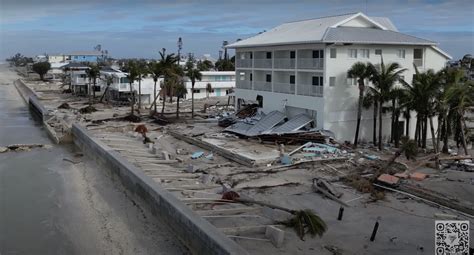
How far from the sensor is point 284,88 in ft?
118

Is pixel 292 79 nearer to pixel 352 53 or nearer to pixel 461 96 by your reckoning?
pixel 352 53

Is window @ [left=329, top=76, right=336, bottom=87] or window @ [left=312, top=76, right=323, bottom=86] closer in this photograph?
window @ [left=329, top=76, right=336, bottom=87]

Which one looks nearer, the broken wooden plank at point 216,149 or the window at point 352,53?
the broken wooden plank at point 216,149

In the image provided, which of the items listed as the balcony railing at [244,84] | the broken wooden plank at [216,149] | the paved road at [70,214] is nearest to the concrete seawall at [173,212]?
the paved road at [70,214]

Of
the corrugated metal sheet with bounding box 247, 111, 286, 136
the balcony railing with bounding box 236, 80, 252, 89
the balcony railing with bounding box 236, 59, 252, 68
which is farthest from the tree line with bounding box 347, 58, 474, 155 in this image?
the balcony railing with bounding box 236, 59, 252, 68

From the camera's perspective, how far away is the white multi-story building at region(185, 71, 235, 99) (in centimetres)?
6744

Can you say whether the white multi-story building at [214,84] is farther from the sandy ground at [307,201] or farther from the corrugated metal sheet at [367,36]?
the sandy ground at [307,201]

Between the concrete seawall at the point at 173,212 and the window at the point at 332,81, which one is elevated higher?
the window at the point at 332,81

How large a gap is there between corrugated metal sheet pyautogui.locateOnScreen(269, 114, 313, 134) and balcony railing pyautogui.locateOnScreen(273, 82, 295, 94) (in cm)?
251

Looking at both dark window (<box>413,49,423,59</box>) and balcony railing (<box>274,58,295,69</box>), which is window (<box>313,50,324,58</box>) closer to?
balcony railing (<box>274,58,295,69</box>)

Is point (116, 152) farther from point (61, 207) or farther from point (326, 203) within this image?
point (326, 203)

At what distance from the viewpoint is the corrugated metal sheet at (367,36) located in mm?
31748

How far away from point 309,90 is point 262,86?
638 centimetres

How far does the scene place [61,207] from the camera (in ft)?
72.4
